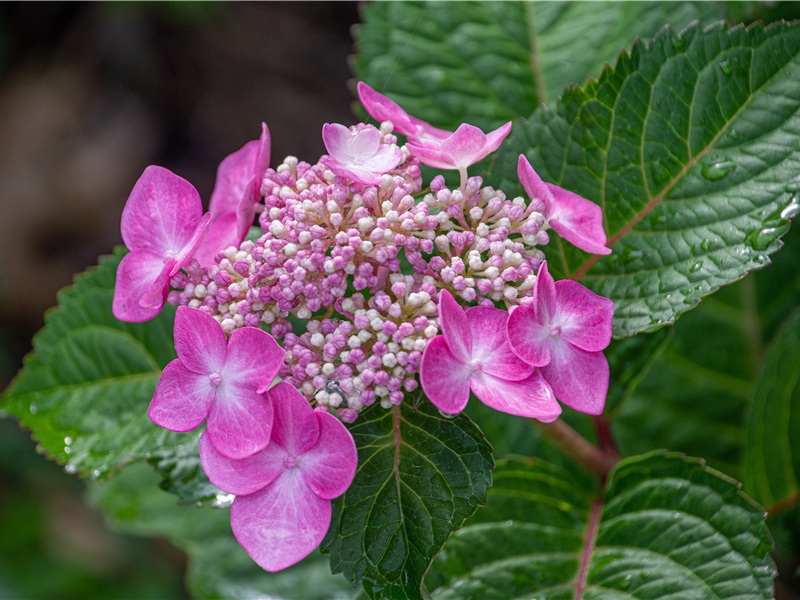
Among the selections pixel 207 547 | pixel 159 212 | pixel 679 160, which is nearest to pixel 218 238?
pixel 159 212

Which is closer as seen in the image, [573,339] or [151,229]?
[573,339]

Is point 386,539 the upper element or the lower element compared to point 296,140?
upper

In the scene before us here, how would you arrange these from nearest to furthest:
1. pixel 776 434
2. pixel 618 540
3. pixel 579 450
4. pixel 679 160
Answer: pixel 679 160 → pixel 618 540 → pixel 579 450 → pixel 776 434

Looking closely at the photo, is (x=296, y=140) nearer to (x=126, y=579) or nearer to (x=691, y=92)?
(x=126, y=579)

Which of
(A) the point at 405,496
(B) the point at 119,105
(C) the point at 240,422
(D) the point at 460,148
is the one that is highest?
(D) the point at 460,148

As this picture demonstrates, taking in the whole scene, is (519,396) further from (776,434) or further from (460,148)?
(776,434)

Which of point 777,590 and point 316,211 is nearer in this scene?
point 316,211

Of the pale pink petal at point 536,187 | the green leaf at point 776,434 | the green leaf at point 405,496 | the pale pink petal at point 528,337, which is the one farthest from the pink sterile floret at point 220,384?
the green leaf at point 776,434

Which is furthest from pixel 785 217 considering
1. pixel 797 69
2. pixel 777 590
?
pixel 777 590
